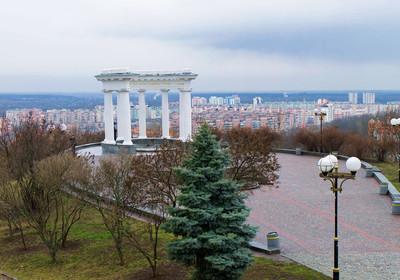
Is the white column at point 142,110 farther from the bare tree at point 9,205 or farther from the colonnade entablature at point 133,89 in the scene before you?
the bare tree at point 9,205

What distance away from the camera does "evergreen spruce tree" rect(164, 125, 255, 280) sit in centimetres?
1087

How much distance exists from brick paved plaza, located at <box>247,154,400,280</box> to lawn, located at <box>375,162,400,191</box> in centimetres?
108

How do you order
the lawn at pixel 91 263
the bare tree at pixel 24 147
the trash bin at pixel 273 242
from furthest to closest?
the bare tree at pixel 24 147 → the trash bin at pixel 273 242 → the lawn at pixel 91 263

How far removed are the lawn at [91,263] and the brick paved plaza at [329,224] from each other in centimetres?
103

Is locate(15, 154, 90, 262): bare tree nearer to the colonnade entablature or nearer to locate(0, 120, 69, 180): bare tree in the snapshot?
locate(0, 120, 69, 180): bare tree

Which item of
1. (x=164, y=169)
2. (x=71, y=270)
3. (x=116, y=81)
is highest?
(x=116, y=81)

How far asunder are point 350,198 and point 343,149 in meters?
14.3

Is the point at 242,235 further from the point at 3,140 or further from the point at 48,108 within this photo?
the point at 48,108

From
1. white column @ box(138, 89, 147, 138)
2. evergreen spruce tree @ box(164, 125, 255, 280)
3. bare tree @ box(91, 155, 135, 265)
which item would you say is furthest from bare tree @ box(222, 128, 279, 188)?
white column @ box(138, 89, 147, 138)

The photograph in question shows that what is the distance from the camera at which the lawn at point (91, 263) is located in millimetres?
12719

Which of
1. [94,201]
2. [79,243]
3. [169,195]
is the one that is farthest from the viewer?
[79,243]

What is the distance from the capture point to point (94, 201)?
52.1ft

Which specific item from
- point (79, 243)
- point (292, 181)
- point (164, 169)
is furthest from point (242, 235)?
point (292, 181)

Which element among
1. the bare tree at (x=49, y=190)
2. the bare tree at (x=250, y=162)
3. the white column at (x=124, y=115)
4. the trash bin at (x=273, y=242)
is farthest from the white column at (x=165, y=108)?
the trash bin at (x=273, y=242)
